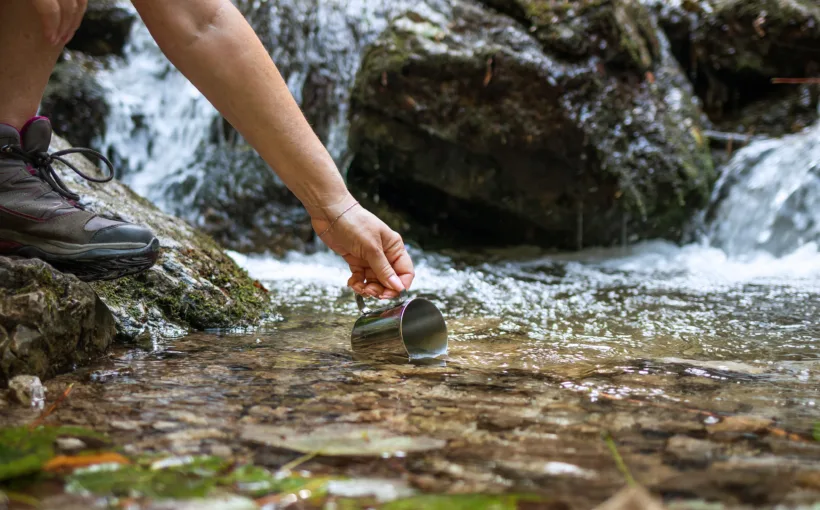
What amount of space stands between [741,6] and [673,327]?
6.81 meters

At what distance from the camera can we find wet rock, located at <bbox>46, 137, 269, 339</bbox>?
254 centimetres

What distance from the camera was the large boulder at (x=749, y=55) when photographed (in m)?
7.96

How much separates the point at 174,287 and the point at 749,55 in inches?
319

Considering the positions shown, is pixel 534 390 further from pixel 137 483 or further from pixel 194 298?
pixel 194 298

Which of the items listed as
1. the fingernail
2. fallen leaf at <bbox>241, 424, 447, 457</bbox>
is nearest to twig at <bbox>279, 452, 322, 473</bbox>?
fallen leaf at <bbox>241, 424, 447, 457</bbox>

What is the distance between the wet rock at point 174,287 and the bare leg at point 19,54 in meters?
0.75

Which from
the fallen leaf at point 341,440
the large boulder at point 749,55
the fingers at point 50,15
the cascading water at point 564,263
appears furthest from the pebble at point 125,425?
the large boulder at point 749,55

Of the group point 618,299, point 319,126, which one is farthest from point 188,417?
point 319,126

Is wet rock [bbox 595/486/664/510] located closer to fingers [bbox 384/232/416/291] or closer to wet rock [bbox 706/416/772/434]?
wet rock [bbox 706/416/772/434]

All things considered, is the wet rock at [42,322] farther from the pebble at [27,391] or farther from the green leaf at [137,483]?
the green leaf at [137,483]

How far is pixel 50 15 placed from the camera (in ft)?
5.95

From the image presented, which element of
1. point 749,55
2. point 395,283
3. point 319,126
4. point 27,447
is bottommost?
point 27,447

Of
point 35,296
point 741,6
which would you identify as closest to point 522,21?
point 741,6

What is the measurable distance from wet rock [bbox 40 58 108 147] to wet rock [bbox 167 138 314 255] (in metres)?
1.14
